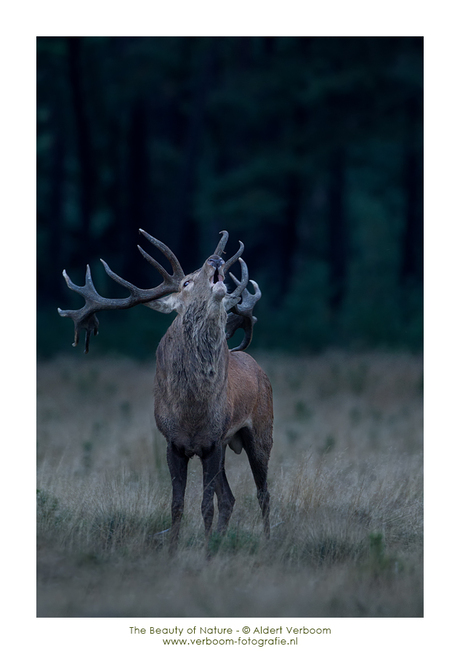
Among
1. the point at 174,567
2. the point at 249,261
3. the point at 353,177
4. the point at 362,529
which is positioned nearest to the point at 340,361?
the point at 362,529

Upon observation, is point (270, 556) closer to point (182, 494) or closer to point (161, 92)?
point (182, 494)

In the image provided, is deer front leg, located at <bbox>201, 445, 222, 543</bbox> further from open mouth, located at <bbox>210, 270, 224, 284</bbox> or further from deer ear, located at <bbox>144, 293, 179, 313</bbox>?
open mouth, located at <bbox>210, 270, 224, 284</bbox>

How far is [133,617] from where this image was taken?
5.03 metres

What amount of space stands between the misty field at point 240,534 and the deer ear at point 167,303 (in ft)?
5.51

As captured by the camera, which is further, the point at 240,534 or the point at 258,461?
the point at 258,461

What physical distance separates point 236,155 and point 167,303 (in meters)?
20.5

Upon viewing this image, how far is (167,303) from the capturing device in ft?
20.4

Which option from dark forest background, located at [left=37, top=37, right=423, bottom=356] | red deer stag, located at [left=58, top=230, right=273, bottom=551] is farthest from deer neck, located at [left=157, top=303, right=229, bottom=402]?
dark forest background, located at [left=37, top=37, right=423, bottom=356]

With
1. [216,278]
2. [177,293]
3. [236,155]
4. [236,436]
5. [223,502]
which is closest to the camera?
[216,278]

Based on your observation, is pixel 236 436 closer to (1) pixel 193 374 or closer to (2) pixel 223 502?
(2) pixel 223 502

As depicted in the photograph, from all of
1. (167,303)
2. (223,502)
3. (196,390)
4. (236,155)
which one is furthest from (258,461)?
(236,155)

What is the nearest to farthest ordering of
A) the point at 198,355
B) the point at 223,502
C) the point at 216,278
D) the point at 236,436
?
the point at 216,278 → the point at 198,355 → the point at 223,502 → the point at 236,436

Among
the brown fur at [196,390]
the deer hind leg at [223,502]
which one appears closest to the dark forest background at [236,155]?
the deer hind leg at [223,502]

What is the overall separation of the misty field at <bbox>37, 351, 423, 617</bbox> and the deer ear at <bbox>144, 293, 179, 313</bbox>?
1.68 metres
